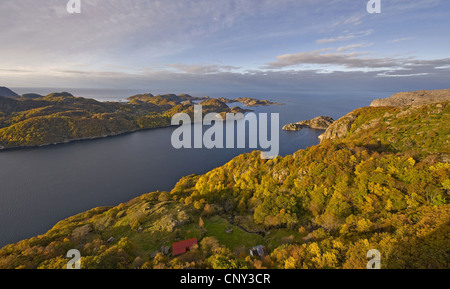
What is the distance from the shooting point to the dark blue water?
64.1m

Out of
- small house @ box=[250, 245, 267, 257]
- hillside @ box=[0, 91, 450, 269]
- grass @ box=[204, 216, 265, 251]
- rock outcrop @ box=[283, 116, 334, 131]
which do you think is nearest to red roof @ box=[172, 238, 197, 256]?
hillside @ box=[0, 91, 450, 269]

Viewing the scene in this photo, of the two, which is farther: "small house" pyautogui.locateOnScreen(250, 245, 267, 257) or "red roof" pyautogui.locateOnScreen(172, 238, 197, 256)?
"red roof" pyautogui.locateOnScreen(172, 238, 197, 256)

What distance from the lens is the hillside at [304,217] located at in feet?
70.4

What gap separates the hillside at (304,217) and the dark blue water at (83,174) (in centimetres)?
2308

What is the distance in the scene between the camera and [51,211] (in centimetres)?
6512

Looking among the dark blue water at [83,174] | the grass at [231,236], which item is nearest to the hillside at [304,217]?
the grass at [231,236]

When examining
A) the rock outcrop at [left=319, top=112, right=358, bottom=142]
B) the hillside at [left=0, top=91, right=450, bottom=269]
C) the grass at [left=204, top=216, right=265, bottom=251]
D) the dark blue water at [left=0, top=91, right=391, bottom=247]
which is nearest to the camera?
the hillside at [left=0, top=91, right=450, bottom=269]

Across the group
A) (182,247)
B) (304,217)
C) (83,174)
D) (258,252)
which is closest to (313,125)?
(304,217)

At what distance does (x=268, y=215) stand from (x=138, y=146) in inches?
5116

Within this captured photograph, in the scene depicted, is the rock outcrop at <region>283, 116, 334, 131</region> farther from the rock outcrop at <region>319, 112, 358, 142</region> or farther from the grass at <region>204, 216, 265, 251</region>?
the grass at <region>204, 216, 265, 251</region>

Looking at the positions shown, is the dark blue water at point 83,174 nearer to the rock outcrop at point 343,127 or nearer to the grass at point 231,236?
the rock outcrop at point 343,127

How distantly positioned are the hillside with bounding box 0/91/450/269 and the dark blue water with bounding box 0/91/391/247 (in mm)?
23078
